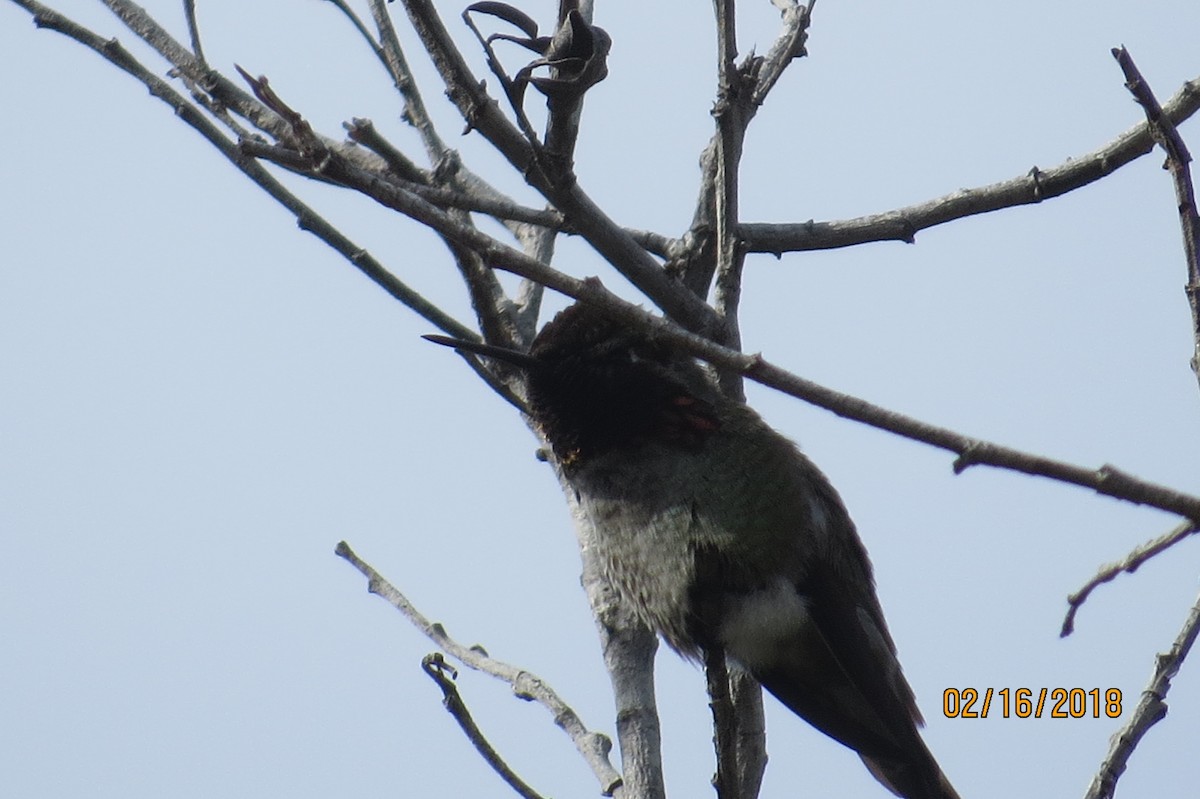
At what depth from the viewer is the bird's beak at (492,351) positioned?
10.7ft

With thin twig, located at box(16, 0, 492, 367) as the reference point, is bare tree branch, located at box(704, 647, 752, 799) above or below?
below

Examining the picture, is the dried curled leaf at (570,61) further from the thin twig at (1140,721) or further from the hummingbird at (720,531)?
the thin twig at (1140,721)

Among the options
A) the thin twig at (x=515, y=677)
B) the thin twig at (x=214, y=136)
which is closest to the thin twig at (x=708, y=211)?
the thin twig at (x=214, y=136)

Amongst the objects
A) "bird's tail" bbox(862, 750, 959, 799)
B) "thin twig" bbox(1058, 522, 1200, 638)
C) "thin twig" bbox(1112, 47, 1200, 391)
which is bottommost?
"thin twig" bbox(1058, 522, 1200, 638)

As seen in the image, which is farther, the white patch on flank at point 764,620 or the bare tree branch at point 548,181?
the white patch on flank at point 764,620

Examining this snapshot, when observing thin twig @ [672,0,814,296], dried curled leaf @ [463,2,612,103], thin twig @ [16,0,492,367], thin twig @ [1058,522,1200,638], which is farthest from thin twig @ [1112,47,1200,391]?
thin twig @ [16,0,492,367]

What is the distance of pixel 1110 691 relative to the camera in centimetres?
406

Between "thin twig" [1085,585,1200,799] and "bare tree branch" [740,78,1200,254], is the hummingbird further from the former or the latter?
"thin twig" [1085,585,1200,799]

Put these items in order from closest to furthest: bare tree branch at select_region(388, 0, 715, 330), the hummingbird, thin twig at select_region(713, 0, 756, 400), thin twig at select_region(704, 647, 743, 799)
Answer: bare tree branch at select_region(388, 0, 715, 330)
thin twig at select_region(704, 647, 743, 799)
thin twig at select_region(713, 0, 756, 400)
the hummingbird

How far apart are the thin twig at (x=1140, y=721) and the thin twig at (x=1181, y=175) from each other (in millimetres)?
1085

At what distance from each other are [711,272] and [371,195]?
1847 mm

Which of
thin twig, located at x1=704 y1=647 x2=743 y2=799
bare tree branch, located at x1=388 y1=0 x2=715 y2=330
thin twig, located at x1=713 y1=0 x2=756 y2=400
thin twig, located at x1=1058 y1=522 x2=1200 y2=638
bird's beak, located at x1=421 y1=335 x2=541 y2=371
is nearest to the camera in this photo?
thin twig, located at x1=1058 y1=522 x2=1200 y2=638

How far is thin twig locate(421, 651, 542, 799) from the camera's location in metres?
3.16

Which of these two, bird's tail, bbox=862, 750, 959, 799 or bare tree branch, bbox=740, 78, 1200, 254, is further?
bird's tail, bbox=862, 750, 959, 799
